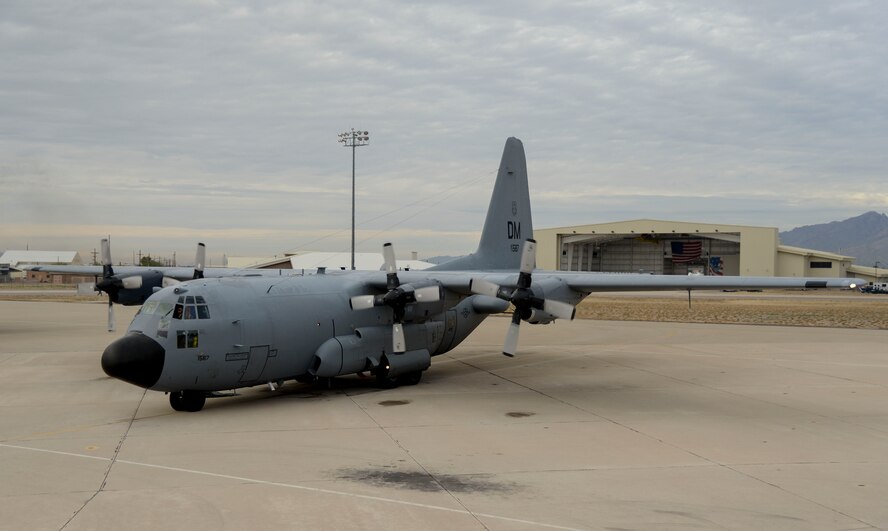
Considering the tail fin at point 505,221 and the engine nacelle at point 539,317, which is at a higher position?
the tail fin at point 505,221

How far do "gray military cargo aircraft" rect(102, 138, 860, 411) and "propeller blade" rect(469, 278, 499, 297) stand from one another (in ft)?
0.13

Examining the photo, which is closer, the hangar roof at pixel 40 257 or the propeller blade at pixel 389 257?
the propeller blade at pixel 389 257

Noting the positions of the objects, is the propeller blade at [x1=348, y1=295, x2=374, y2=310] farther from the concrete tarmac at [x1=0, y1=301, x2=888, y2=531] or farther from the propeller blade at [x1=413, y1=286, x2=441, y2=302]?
the concrete tarmac at [x1=0, y1=301, x2=888, y2=531]

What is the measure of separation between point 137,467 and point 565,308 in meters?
11.9


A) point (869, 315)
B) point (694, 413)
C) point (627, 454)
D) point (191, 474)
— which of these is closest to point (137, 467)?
point (191, 474)

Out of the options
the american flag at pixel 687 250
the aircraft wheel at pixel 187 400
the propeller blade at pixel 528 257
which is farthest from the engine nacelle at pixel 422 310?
the american flag at pixel 687 250

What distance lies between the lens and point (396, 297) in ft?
71.2

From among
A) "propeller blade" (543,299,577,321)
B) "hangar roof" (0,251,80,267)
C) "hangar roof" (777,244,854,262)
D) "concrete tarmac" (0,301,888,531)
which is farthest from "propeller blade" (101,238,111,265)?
"hangar roof" (0,251,80,267)

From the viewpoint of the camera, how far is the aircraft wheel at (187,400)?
18375mm

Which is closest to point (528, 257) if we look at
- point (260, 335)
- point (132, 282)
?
point (260, 335)

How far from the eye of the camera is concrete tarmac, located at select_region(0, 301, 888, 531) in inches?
423

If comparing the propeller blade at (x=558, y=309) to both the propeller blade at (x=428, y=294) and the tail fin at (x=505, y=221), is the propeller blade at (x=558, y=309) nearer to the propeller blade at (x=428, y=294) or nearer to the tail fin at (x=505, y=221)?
the propeller blade at (x=428, y=294)

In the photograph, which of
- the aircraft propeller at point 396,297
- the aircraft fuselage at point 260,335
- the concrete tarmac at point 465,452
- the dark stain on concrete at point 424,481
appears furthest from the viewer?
the aircraft propeller at point 396,297

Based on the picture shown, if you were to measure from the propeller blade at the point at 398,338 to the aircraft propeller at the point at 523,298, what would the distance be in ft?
7.74
